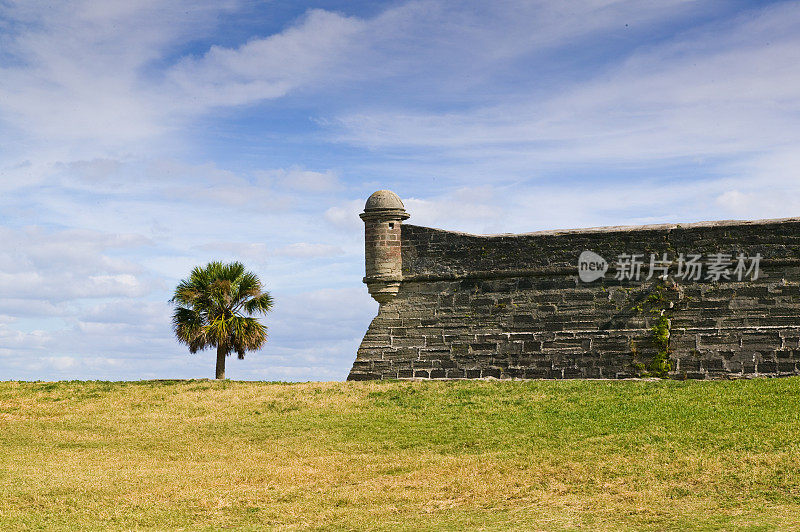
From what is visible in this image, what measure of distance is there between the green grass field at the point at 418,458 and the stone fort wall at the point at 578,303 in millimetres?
1843

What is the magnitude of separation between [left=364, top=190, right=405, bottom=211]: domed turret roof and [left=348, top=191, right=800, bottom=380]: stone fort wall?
31 millimetres

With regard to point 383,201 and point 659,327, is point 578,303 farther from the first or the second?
point 383,201

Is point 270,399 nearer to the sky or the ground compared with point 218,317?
nearer to the ground

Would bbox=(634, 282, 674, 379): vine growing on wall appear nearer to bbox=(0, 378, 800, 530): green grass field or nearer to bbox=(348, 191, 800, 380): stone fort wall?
bbox=(348, 191, 800, 380): stone fort wall

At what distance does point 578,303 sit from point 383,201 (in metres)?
5.66

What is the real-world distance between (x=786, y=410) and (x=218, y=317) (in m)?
15.2

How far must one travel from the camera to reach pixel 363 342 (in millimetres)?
23547

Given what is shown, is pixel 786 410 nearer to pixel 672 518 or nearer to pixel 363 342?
pixel 672 518

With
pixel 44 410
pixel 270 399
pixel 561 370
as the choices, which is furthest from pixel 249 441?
pixel 561 370

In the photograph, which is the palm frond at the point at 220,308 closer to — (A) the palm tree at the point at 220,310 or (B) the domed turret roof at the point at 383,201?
(A) the palm tree at the point at 220,310

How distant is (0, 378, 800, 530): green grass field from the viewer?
11.6 m

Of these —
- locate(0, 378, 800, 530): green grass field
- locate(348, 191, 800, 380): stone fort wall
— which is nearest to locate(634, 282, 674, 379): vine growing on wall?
locate(348, 191, 800, 380): stone fort wall

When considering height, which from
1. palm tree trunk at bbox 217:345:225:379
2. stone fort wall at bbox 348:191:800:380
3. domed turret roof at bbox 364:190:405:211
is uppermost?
domed turret roof at bbox 364:190:405:211

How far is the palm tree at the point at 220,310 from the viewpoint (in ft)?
80.8
